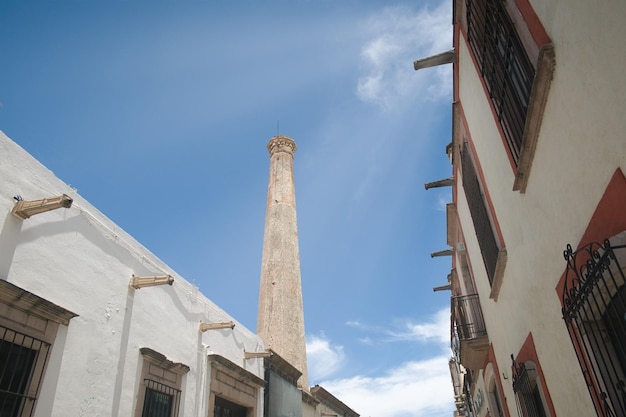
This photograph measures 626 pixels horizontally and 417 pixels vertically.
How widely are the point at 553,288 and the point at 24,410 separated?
4858 mm

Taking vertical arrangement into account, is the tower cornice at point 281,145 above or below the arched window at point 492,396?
above

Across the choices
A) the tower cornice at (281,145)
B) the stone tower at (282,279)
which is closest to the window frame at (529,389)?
the stone tower at (282,279)

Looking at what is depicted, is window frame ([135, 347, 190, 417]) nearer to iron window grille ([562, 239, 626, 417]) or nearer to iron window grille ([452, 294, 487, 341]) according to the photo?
iron window grille ([562, 239, 626, 417])

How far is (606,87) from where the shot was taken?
97.4 inches

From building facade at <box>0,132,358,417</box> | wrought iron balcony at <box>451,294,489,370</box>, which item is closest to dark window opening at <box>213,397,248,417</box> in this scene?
building facade at <box>0,132,358,417</box>

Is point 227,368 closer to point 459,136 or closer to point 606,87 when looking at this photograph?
point 459,136

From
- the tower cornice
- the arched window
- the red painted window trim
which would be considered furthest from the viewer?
the tower cornice

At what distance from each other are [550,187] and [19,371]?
493 cm

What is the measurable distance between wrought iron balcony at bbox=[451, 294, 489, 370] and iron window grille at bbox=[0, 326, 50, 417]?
6.64 m

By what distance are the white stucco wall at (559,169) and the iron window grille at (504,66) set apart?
35 cm

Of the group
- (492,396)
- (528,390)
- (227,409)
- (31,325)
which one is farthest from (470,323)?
(31,325)

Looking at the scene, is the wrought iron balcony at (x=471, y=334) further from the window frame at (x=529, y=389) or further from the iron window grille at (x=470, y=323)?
the window frame at (x=529, y=389)

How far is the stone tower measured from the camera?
46.9ft

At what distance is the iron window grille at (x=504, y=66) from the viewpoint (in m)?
3.94
